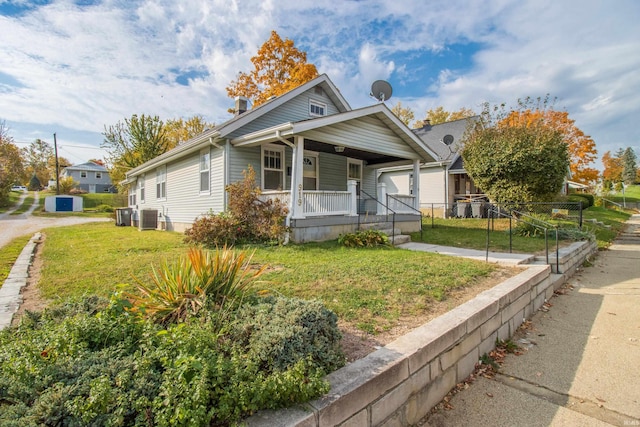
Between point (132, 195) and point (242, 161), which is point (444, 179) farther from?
point (132, 195)

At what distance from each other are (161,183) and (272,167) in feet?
23.1

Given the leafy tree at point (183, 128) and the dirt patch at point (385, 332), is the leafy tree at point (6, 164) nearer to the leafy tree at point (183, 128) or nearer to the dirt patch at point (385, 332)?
the leafy tree at point (183, 128)

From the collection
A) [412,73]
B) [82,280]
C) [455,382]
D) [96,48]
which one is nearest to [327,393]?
[455,382]

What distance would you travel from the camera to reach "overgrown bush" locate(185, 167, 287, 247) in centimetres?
812

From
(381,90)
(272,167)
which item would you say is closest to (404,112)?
(381,90)

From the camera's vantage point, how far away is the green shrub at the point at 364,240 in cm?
789

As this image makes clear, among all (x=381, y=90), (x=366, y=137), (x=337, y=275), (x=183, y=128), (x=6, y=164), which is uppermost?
(x=183, y=128)

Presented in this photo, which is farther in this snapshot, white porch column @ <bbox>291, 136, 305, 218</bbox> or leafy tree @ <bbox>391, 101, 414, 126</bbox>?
leafy tree @ <bbox>391, 101, 414, 126</bbox>

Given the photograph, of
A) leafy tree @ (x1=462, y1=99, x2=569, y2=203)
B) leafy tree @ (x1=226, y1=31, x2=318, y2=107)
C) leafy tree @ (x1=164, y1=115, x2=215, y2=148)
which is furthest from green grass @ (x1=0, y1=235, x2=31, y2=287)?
leafy tree @ (x1=164, y1=115, x2=215, y2=148)

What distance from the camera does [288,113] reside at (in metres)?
11.5

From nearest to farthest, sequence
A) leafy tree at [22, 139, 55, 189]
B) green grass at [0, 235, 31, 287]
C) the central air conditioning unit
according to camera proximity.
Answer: green grass at [0, 235, 31, 287]
the central air conditioning unit
leafy tree at [22, 139, 55, 189]

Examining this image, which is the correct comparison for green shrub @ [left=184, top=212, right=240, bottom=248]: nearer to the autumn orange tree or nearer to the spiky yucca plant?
the spiky yucca plant

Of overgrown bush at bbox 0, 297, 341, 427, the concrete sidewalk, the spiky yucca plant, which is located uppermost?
the spiky yucca plant

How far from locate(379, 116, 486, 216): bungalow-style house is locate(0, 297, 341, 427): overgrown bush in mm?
15331
